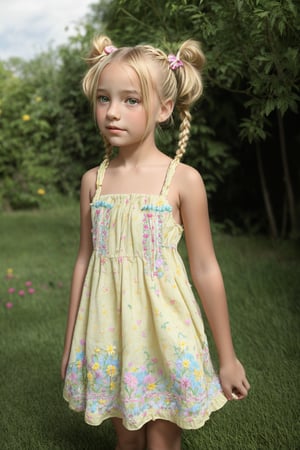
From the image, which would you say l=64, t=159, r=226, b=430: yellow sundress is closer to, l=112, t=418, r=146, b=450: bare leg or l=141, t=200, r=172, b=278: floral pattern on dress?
l=141, t=200, r=172, b=278: floral pattern on dress

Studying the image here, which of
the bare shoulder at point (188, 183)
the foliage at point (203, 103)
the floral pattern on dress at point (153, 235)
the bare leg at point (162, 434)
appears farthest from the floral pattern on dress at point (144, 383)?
the foliage at point (203, 103)

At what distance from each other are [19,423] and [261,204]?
209 inches

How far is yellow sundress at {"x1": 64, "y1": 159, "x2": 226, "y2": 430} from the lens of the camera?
193cm

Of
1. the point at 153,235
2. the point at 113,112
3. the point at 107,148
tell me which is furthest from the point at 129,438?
the point at 113,112

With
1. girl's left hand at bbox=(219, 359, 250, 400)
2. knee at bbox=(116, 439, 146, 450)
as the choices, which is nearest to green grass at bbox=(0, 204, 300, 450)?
knee at bbox=(116, 439, 146, 450)

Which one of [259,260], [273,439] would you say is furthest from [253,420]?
[259,260]

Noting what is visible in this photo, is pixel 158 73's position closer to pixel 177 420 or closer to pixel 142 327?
pixel 142 327

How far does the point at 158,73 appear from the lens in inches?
78.0

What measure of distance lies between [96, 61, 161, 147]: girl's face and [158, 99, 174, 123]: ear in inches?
2.1

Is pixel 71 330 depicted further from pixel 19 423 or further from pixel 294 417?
pixel 294 417

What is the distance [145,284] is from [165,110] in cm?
58

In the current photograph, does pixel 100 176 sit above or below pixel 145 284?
above

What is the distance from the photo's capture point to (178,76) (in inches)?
82.5

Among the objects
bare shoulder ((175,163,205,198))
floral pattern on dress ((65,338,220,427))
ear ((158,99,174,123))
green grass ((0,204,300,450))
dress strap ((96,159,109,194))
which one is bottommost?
green grass ((0,204,300,450))
